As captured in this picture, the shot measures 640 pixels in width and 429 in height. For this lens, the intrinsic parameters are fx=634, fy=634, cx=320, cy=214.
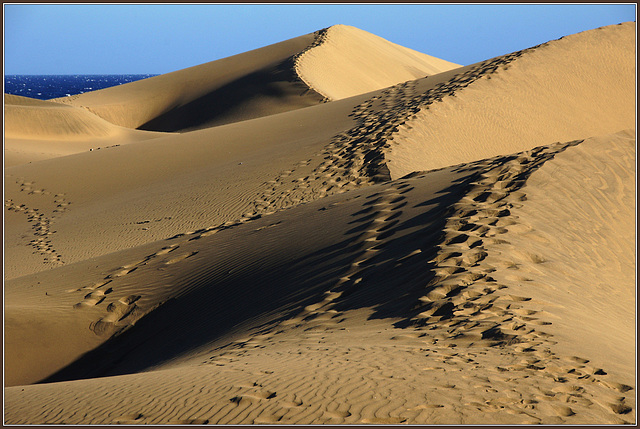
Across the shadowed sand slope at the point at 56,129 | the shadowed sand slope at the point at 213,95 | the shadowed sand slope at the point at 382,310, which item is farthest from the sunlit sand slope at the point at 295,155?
the shadowed sand slope at the point at 213,95

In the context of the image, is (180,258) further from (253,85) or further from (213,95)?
(213,95)

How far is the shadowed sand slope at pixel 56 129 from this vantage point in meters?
27.2

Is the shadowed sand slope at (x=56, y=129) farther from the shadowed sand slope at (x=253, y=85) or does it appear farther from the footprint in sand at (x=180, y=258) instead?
the footprint in sand at (x=180, y=258)

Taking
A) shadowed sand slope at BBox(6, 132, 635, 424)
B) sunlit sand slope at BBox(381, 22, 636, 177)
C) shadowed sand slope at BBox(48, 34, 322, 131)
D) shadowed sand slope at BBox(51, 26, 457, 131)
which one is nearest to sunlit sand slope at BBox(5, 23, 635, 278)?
sunlit sand slope at BBox(381, 22, 636, 177)

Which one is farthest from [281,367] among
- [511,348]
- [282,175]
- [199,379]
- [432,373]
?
[282,175]

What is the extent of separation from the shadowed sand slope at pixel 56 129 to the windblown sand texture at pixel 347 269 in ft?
27.2

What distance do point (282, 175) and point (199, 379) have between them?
9914mm

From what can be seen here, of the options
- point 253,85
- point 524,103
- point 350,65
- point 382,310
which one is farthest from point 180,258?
point 350,65

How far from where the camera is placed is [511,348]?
5266 mm

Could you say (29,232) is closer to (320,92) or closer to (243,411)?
(243,411)

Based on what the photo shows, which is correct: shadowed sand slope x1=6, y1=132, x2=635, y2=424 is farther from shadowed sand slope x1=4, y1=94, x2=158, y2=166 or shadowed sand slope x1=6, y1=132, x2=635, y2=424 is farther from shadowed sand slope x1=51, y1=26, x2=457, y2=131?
shadowed sand slope x1=51, y1=26, x2=457, y2=131

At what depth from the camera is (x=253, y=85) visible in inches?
1426

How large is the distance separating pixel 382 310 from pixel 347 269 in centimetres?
117

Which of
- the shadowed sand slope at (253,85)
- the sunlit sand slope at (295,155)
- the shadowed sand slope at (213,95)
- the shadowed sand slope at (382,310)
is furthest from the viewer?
the shadowed sand slope at (253,85)
